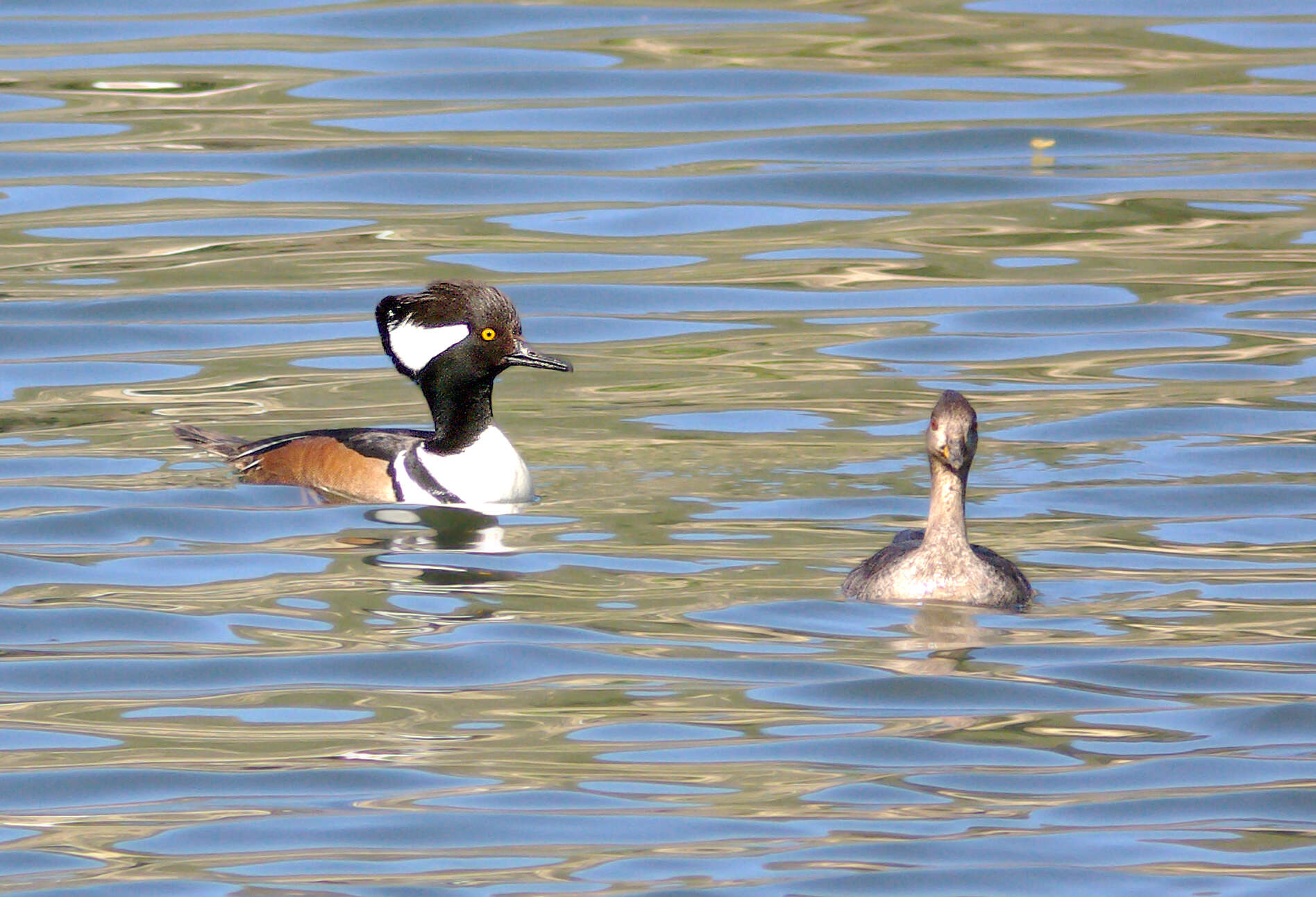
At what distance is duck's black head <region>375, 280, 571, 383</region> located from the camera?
10.5 m

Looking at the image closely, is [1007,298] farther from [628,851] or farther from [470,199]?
[628,851]

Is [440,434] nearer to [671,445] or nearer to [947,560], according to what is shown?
[671,445]

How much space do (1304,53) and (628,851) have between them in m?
14.5

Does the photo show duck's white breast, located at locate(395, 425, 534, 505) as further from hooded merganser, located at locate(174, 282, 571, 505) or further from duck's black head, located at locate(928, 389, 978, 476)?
duck's black head, located at locate(928, 389, 978, 476)

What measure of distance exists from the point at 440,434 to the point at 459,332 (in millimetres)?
502

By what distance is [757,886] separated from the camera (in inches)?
240

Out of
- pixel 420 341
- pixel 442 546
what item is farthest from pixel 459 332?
pixel 442 546

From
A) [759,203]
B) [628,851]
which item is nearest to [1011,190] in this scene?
[759,203]

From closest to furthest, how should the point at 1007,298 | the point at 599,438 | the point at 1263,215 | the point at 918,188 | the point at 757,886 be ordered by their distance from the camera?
the point at 757,886 → the point at 599,438 → the point at 1007,298 → the point at 1263,215 → the point at 918,188

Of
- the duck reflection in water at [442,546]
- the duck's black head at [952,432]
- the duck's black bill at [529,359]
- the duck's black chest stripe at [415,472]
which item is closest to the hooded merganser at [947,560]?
the duck's black head at [952,432]

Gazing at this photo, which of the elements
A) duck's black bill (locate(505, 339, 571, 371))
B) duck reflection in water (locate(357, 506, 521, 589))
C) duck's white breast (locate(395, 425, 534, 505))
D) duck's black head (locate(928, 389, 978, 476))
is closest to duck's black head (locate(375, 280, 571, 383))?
duck's black bill (locate(505, 339, 571, 371))

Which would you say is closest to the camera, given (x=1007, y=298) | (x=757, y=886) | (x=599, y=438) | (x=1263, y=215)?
(x=757, y=886)

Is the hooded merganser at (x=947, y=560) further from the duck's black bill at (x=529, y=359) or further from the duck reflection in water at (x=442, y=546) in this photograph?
the duck's black bill at (x=529, y=359)

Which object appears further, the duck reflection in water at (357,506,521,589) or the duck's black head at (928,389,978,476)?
the duck reflection in water at (357,506,521,589)
